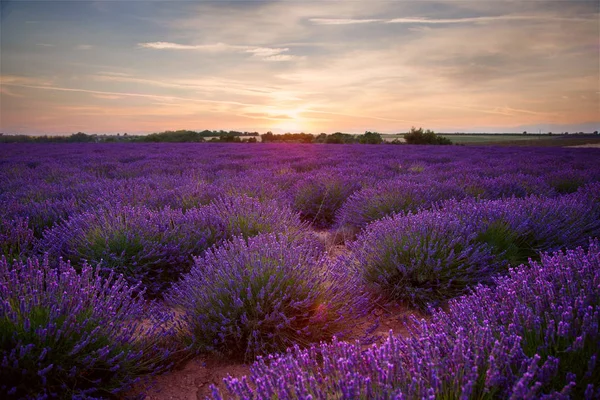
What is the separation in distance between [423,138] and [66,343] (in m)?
41.5

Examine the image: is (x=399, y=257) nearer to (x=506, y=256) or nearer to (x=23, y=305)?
(x=506, y=256)

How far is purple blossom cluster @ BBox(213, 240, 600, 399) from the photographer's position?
1.13 metres

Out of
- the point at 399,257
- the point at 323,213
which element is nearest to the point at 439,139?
the point at 323,213

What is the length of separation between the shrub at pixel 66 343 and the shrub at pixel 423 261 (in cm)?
175

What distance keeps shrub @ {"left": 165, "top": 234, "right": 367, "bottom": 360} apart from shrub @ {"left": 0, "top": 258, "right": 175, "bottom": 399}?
32 centimetres

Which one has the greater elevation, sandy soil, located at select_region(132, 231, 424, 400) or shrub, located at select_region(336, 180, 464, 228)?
shrub, located at select_region(336, 180, 464, 228)

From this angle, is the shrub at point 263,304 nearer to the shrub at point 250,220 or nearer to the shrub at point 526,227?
the shrub at point 250,220

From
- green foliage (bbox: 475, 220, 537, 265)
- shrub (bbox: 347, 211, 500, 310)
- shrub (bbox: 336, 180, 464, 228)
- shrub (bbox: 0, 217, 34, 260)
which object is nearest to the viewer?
shrub (bbox: 347, 211, 500, 310)

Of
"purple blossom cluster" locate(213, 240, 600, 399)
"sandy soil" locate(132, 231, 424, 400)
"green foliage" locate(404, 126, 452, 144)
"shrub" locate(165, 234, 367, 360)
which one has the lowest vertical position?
"sandy soil" locate(132, 231, 424, 400)

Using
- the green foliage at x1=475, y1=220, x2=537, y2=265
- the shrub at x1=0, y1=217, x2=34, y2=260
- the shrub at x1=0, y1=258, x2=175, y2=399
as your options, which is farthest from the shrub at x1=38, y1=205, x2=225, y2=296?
the green foliage at x1=475, y1=220, x2=537, y2=265

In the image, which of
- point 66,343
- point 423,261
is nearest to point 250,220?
point 423,261

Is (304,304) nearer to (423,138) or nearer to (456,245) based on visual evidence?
(456,245)

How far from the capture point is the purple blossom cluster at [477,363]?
1128 millimetres

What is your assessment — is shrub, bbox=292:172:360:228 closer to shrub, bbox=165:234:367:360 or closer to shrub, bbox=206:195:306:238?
shrub, bbox=206:195:306:238
